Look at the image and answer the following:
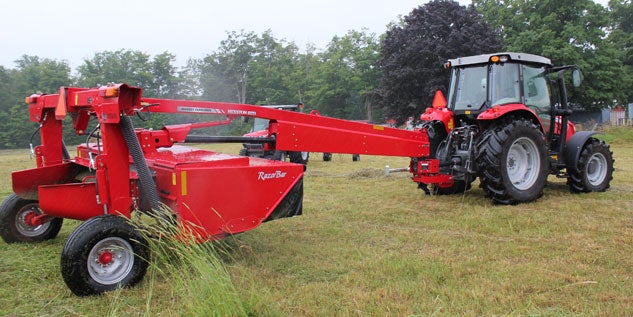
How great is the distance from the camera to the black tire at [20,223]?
15.7 ft

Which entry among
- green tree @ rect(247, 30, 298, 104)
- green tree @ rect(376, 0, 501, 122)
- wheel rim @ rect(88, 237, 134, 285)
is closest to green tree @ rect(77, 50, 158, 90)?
green tree @ rect(247, 30, 298, 104)

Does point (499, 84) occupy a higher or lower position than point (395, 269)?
higher

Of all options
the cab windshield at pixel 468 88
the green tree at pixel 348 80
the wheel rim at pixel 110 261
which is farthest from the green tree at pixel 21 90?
the wheel rim at pixel 110 261

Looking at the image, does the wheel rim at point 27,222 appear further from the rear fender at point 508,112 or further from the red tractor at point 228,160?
the rear fender at point 508,112

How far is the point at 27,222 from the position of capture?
4.93 metres

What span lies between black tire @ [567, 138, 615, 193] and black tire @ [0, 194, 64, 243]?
7291mm

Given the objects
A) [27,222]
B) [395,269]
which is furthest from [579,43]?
[27,222]

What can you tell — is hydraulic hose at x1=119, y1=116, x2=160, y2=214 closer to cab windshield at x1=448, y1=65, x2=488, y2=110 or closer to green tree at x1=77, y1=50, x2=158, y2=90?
cab windshield at x1=448, y1=65, x2=488, y2=110

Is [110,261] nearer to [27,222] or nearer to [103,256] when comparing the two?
[103,256]

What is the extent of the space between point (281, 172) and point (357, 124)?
1.57 m

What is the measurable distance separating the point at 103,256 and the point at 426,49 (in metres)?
25.4

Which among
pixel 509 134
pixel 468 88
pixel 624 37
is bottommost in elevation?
pixel 509 134

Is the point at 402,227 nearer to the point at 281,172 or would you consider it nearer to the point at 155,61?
the point at 281,172

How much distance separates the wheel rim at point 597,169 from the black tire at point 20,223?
25.6ft
